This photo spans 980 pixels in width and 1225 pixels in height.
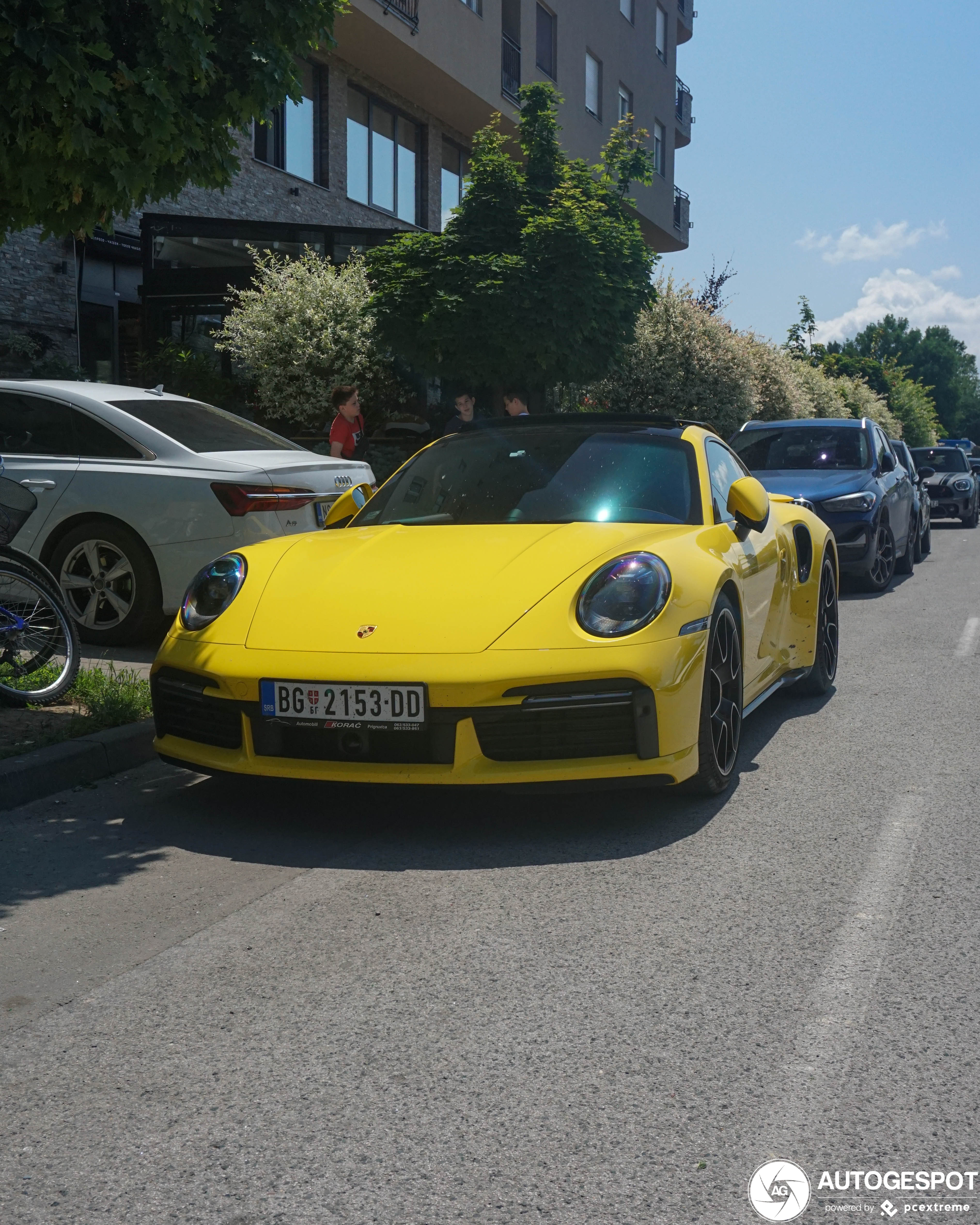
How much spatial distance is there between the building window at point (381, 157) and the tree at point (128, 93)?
1842 cm

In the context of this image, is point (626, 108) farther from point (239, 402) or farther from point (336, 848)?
point (336, 848)

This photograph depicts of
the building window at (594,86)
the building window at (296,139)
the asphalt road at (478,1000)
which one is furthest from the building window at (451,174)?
the asphalt road at (478,1000)

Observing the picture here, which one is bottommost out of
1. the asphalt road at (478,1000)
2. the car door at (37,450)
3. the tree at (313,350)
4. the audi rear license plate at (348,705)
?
the asphalt road at (478,1000)

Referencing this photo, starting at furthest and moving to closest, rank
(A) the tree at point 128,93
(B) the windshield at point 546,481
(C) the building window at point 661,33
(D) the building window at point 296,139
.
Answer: (C) the building window at point 661,33, (D) the building window at point 296,139, (A) the tree at point 128,93, (B) the windshield at point 546,481

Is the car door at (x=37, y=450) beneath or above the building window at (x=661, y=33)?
beneath

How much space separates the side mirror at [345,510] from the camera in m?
6.11

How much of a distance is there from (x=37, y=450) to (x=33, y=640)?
91.8 inches

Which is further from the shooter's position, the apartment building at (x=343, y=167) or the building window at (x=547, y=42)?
the building window at (x=547, y=42)

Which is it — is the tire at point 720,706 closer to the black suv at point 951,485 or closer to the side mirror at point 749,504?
the side mirror at point 749,504

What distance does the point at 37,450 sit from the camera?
8281mm

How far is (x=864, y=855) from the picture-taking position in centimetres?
434

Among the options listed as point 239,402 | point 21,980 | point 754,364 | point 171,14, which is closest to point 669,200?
point 754,364

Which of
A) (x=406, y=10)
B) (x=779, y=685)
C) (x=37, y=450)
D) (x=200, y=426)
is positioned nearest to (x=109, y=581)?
(x=37, y=450)

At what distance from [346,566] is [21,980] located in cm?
214
